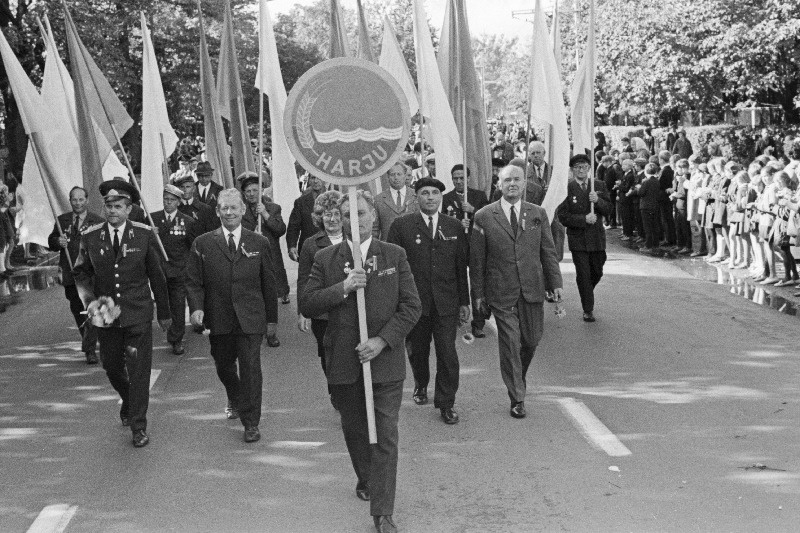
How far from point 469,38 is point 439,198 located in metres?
4.30

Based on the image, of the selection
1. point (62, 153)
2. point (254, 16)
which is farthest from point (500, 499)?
point (254, 16)

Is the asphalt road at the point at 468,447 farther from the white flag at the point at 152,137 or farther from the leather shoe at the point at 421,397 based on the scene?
the white flag at the point at 152,137

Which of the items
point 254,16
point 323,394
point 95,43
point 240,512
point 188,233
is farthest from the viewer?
point 254,16

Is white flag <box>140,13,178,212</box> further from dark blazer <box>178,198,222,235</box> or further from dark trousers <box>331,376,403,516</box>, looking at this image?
dark trousers <box>331,376,403,516</box>

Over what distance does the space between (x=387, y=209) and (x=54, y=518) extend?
5.28 metres

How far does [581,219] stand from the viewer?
13219mm

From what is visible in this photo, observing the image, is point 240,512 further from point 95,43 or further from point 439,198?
point 95,43

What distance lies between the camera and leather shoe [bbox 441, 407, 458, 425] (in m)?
8.85

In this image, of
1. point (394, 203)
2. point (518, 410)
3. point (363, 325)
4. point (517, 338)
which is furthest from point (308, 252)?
point (363, 325)

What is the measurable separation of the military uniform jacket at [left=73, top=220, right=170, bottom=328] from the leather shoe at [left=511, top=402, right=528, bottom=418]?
2.85m

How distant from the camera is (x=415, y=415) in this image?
914 centimetres

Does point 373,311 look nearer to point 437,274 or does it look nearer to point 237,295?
point 237,295

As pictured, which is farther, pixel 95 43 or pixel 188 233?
pixel 95 43

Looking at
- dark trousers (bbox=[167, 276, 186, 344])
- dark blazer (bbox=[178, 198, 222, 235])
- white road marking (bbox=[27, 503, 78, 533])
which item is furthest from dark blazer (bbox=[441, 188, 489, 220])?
white road marking (bbox=[27, 503, 78, 533])
